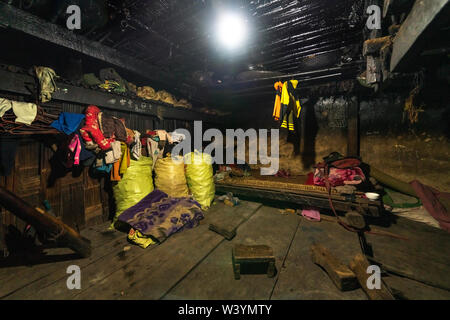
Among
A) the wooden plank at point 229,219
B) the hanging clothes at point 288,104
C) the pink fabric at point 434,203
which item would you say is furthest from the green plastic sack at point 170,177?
the pink fabric at point 434,203

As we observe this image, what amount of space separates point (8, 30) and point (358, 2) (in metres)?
5.24

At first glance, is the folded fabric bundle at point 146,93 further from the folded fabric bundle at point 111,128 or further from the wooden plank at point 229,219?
the wooden plank at point 229,219

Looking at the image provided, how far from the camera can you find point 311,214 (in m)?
3.99

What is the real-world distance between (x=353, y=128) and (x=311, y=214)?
3.55 meters

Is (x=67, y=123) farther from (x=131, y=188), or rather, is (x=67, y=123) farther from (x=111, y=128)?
(x=131, y=188)

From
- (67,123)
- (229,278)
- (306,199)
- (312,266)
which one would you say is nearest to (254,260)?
(229,278)

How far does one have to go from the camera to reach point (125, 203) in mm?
3582

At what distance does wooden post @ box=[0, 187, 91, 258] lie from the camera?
2127mm

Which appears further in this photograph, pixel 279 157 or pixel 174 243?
pixel 279 157

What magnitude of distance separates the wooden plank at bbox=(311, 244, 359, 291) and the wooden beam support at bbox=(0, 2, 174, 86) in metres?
5.22

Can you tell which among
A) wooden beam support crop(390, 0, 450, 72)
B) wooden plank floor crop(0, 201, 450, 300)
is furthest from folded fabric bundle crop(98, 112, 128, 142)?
wooden beam support crop(390, 0, 450, 72)

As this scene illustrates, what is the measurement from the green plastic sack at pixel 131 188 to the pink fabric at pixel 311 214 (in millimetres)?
3705
